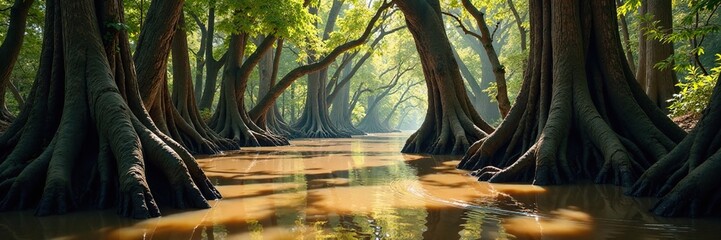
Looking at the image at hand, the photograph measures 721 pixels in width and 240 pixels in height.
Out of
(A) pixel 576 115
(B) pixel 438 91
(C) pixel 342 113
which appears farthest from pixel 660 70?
(C) pixel 342 113

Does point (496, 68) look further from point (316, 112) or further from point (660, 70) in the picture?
point (316, 112)

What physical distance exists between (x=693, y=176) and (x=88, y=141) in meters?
5.41

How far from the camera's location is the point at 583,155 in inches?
254

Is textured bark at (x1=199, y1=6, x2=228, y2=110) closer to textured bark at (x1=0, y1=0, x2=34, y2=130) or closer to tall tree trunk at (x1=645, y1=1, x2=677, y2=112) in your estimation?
textured bark at (x1=0, y1=0, x2=34, y2=130)

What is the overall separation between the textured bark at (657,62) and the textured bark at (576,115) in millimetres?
4195

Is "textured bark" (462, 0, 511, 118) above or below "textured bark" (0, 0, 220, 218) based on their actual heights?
above

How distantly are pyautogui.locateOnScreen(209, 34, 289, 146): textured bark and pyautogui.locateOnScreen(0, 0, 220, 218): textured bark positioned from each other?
9.08 meters

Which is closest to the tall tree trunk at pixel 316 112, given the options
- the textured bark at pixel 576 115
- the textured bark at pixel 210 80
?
the textured bark at pixel 210 80

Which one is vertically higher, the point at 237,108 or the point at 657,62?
the point at 657,62

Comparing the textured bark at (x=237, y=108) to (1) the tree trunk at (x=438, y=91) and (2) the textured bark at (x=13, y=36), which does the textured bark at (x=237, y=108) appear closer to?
(1) the tree trunk at (x=438, y=91)

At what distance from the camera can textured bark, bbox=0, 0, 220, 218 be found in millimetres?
4340

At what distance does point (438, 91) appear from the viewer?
12.6 metres

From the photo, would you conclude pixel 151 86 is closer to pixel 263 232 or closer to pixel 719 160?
pixel 263 232

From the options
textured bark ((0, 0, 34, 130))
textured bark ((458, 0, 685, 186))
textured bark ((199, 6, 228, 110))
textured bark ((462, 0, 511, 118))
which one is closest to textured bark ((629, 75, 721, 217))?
textured bark ((458, 0, 685, 186))
